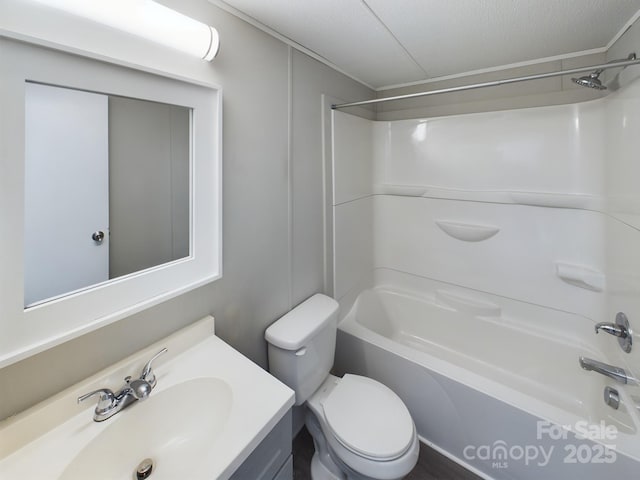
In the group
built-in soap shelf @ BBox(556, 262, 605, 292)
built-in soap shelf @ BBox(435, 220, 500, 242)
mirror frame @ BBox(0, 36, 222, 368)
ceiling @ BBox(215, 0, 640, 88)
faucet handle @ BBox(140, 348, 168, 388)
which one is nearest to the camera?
mirror frame @ BBox(0, 36, 222, 368)

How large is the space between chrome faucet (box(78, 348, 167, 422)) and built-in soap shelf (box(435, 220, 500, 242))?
204 centimetres

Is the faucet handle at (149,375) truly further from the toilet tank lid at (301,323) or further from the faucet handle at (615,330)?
the faucet handle at (615,330)

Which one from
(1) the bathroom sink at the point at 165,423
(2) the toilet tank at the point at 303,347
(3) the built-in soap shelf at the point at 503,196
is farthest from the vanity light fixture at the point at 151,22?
(3) the built-in soap shelf at the point at 503,196

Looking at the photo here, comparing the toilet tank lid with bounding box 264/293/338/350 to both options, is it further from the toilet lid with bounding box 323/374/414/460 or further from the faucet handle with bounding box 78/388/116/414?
the faucet handle with bounding box 78/388/116/414

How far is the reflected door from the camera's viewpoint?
70 centimetres

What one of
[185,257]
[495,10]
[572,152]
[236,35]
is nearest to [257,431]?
[185,257]

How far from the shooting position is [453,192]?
2.08 metres

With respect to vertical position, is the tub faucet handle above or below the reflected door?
below

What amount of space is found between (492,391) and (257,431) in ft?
3.99

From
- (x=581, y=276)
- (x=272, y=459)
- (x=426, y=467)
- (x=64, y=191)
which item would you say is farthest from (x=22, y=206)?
(x=581, y=276)

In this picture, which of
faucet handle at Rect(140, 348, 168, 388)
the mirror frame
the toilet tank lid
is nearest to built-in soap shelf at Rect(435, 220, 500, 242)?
the toilet tank lid

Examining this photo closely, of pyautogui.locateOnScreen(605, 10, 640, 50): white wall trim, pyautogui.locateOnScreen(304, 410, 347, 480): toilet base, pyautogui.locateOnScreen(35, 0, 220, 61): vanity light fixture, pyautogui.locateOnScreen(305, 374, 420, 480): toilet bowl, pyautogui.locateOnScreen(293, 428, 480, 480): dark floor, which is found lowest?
pyautogui.locateOnScreen(293, 428, 480, 480): dark floor

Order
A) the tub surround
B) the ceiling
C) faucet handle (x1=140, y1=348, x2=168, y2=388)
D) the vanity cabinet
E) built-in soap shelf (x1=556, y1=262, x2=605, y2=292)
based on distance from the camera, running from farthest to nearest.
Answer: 1. built-in soap shelf (x1=556, y1=262, x2=605, y2=292)
2. the tub surround
3. the ceiling
4. faucet handle (x1=140, y1=348, x2=168, y2=388)
5. the vanity cabinet

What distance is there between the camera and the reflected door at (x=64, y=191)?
2.31ft
